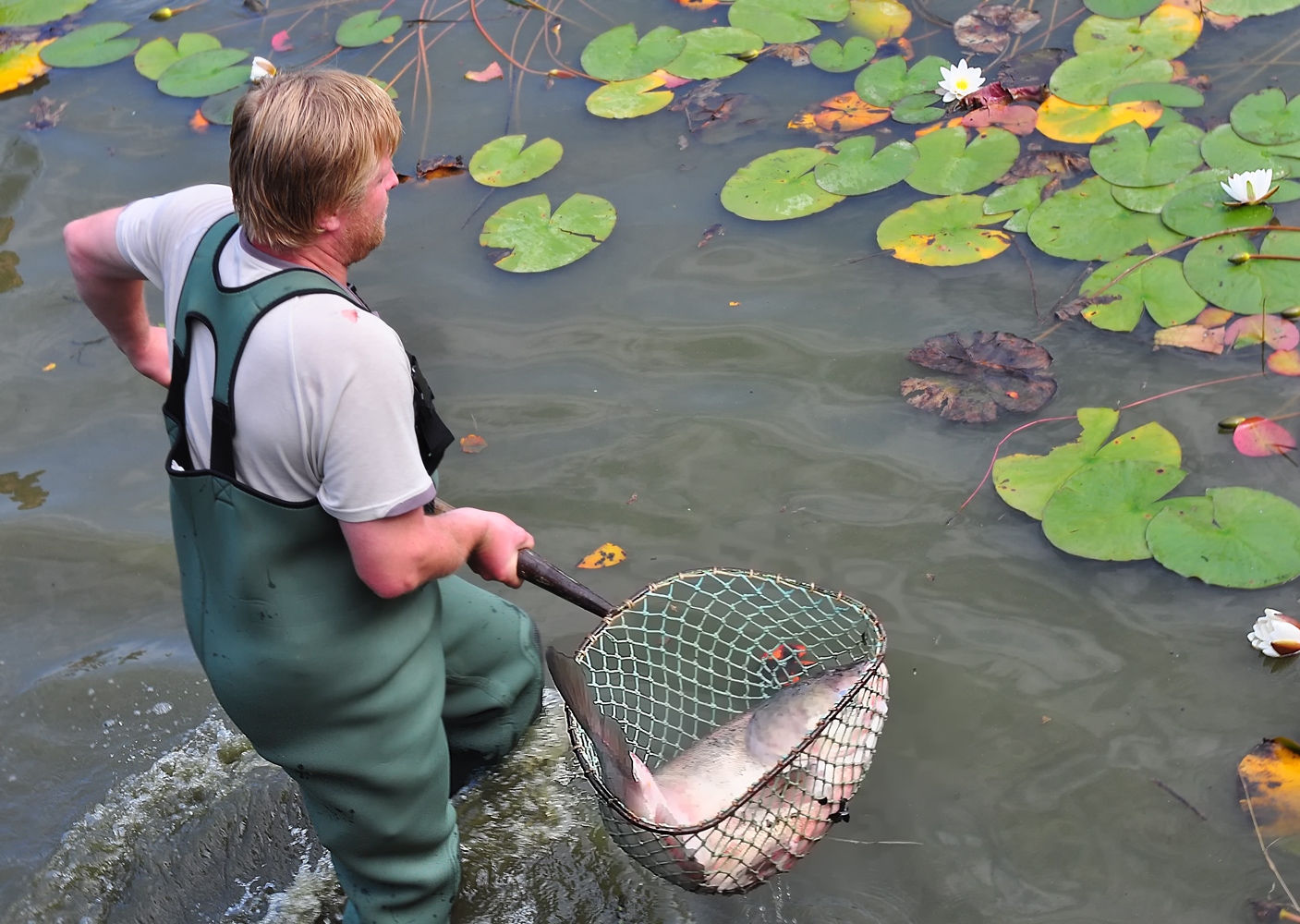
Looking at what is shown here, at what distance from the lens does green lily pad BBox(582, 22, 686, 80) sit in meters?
4.97

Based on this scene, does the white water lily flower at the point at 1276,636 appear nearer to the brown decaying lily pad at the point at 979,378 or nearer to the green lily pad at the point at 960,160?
the brown decaying lily pad at the point at 979,378

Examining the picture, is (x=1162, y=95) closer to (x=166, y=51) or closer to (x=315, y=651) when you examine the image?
(x=315, y=651)

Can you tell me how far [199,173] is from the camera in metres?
4.96

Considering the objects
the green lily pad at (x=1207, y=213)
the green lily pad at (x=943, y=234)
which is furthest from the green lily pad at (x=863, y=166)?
the green lily pad at (x=1207, y=213)

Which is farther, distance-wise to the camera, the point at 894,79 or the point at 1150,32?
the point at 894,79

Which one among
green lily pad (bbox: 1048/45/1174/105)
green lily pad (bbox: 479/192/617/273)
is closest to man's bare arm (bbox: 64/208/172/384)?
green lily pad (bbox: 479/192/617/273)

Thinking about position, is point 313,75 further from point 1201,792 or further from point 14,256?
point 14,256

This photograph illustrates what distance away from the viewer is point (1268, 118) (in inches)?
157

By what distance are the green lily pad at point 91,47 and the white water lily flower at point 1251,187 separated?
17.8 feet

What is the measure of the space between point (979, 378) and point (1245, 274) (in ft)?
3.12

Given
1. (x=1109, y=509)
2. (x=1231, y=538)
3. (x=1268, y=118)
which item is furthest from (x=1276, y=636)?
(x=1268, y=118)

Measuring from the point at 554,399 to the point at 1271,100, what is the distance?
291cm

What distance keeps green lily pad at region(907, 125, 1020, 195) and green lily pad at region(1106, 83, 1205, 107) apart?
0.46 meters

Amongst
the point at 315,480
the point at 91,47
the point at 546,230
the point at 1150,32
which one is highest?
the point at 315,480
